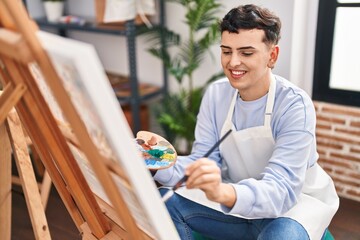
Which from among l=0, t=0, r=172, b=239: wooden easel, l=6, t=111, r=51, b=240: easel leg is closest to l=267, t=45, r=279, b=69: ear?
l=0, t=0, r=172, b=239: wooden easel

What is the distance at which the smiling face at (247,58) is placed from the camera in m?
1.31

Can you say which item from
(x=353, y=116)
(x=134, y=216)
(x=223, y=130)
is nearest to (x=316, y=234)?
(x=223, y=130)

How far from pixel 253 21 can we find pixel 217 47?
1.46 metres

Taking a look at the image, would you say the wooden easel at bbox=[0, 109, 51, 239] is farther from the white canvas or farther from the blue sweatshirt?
the white canvas

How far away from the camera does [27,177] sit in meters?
1.26

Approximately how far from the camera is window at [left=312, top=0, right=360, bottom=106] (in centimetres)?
239

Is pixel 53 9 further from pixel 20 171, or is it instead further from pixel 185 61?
pixel 20 171

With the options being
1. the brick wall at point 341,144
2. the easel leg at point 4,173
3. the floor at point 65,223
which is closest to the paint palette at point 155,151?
the easel leg at point 4,173

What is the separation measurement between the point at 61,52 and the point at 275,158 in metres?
0.81

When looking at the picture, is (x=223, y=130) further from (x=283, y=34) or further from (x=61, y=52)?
(x=283, y=34)

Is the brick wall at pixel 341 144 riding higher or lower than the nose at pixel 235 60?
lower

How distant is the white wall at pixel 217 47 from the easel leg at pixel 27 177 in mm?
1603

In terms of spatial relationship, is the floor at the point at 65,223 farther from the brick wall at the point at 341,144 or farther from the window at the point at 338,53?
the window at the point at 338,53

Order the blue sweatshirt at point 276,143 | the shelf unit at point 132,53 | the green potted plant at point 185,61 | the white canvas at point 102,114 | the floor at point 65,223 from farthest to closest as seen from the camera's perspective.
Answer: the shelf unit at point 132,53 → the green potted plant at point 185,61 → the floor at point 65,223 → the blue sweatshirt at point 276,143 → the white canvas at point 102,114
